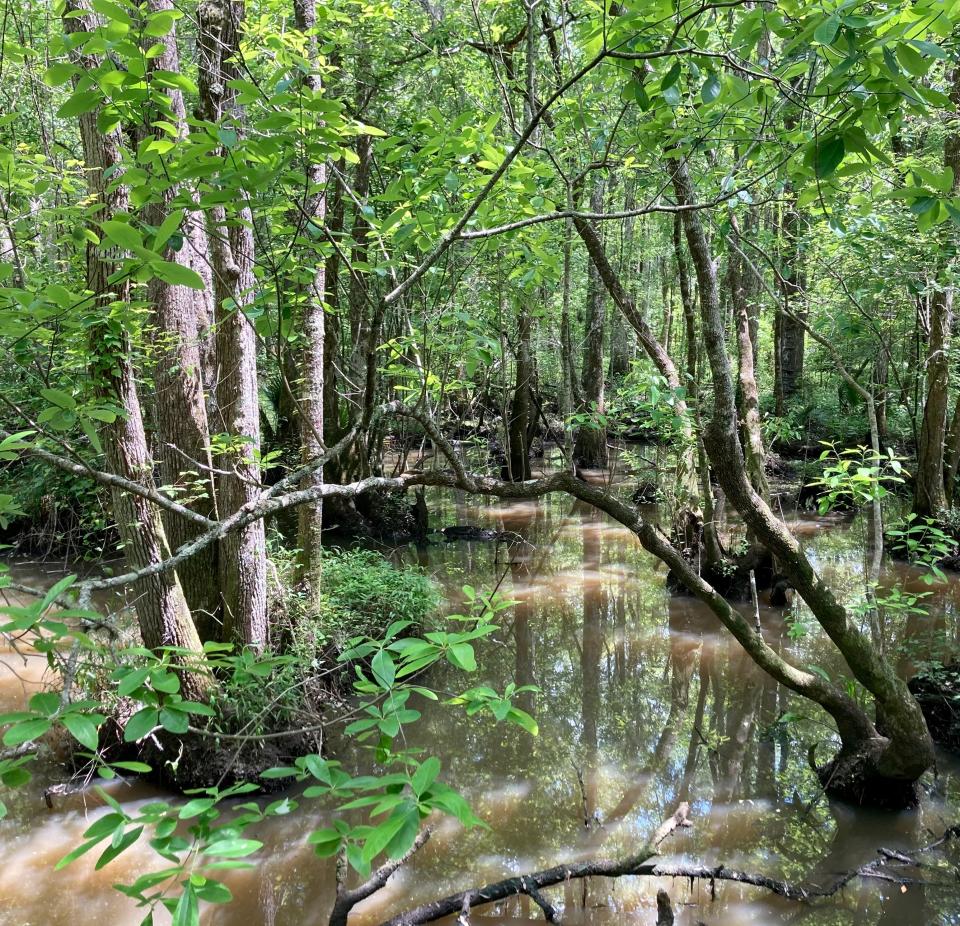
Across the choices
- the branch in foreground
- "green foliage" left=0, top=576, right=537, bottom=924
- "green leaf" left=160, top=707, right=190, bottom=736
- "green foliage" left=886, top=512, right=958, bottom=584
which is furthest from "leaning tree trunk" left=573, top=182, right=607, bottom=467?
"green leaf" left=160, top=707, right=190, bottom=736

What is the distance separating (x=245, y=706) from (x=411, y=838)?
151 inches

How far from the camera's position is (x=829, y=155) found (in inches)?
66.9

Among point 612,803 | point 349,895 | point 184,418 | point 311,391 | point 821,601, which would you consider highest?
point 311,391

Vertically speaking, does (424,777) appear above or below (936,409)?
below

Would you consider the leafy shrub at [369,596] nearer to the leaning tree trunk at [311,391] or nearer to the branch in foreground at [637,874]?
the leaning tree trunk at [311,391]

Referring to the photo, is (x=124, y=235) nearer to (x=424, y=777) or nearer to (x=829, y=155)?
(x=424, y=777)

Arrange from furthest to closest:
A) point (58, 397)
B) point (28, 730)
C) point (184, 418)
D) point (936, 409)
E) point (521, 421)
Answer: point (521, 421)
point (936, 409)
point (184, 418)
point (58, 397)
point (28, 730)

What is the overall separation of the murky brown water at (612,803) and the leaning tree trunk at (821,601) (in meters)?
0.31

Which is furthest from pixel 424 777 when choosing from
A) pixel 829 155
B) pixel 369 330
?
pixel 829 155

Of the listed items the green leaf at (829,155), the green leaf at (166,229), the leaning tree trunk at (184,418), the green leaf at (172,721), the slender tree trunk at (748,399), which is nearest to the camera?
the green leaf at (172,721)

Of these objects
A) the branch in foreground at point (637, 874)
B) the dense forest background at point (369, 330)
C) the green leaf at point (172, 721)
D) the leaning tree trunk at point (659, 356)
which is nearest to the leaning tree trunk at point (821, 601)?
the dense forest background at point (369, 330)

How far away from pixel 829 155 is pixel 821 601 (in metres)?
2.84

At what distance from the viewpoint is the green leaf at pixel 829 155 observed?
1.69 meters

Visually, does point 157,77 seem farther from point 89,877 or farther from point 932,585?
point 932,585
